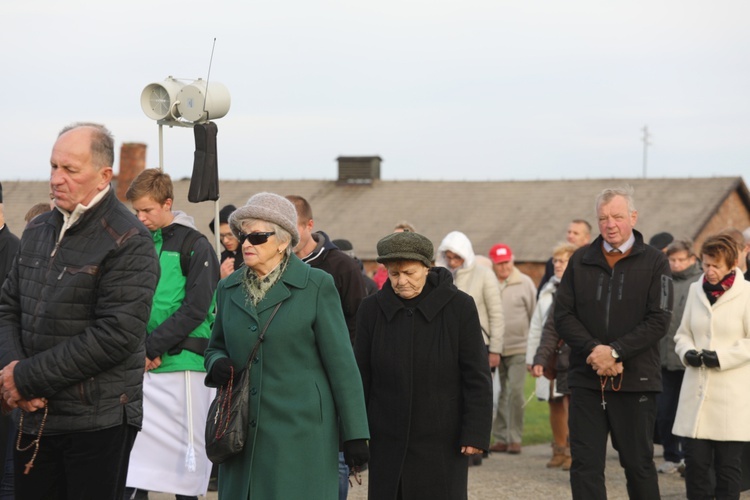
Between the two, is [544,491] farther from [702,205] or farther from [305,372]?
[702,205]

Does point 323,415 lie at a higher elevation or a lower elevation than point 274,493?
higher

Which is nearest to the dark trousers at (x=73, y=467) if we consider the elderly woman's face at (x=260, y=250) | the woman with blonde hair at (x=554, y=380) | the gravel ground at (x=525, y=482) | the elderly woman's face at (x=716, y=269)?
the elderly woman's face at (x=260, y=250)

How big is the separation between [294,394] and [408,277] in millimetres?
1298

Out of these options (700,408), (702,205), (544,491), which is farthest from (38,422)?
(702,205)

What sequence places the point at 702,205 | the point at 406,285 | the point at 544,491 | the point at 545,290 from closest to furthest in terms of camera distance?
the point at 406,285 < the point at 544,491 < the point at 545,290 < the point at 702,205

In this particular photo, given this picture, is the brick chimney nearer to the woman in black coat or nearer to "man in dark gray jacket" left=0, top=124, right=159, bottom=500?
the woman in black coat

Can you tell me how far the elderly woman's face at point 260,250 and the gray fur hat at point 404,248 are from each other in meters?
0.99

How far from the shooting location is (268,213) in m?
5.72

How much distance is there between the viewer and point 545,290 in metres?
12.3

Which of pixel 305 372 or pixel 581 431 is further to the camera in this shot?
pixel 581 431

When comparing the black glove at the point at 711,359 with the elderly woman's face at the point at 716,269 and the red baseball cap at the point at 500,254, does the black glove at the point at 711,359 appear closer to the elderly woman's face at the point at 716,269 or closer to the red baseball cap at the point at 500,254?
the elderly woman's face at the point at 716,269

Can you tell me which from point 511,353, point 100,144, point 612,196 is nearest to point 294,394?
point 100,144

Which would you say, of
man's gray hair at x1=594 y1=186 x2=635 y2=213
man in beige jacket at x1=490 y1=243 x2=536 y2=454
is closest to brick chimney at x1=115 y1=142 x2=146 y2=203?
man in beige jacket at x1=490 y1=243 x2=536 y2=454

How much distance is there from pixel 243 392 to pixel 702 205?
43522 millimetres
